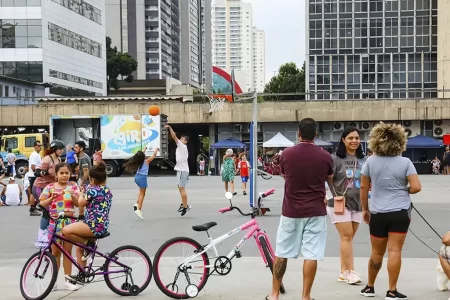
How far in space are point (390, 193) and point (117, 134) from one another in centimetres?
2942

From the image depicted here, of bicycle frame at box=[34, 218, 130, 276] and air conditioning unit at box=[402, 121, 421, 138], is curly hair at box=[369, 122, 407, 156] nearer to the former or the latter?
bicycle frame at box=[34, 218, 130, 276]

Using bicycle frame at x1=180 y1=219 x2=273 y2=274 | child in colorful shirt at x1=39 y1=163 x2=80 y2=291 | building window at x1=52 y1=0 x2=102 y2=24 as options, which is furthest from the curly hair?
building window at x1=52 y1=0 x2=102 y2=24

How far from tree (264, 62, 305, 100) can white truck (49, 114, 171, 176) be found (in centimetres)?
5670

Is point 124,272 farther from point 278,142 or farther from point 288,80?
point 288,80

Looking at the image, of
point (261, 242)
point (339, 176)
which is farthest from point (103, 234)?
point (339, 176)

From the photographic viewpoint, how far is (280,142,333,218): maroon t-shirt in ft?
18.7

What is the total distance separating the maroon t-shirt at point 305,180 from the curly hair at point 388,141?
62 cm

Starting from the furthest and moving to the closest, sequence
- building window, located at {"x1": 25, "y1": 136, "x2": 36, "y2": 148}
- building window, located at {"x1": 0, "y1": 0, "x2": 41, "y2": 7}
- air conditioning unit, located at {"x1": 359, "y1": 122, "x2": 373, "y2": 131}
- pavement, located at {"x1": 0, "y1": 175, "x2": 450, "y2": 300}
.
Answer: building window, located at {"x1": 0, "y1": 0, "x2": 41, "y2": 7}
air conditioning unit, located at {"x1": 359, "y1": 122, "x2": 373, "y2": 131}
building window, located at {"x1": 25, "y1": 136, "x2": 36, "y2": 148}
pavement, located at {"x1": 0, "y1": 175, "x2": 450, "y2": 300}

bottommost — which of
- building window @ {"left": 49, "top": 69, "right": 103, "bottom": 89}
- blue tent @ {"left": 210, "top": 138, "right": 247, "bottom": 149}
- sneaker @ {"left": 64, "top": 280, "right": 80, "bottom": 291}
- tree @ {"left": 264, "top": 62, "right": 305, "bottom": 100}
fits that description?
sneaker @ {"left": 64, "top": 280, "right": 80, "bottom": 291}

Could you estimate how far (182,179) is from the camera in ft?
45.6

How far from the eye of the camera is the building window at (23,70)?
5741 centimetres

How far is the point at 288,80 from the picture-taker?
92.7 meters

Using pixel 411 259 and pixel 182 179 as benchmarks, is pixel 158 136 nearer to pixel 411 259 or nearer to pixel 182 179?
pixel 182 179

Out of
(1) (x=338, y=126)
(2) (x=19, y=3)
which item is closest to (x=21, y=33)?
(2) (x=19, y=3)
